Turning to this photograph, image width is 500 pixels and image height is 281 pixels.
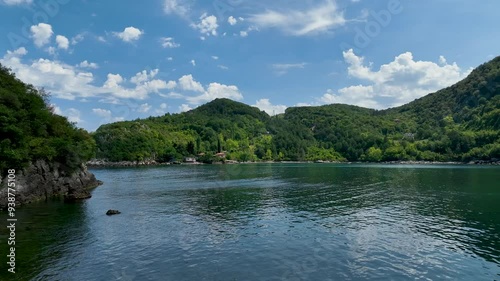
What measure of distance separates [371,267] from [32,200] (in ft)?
207

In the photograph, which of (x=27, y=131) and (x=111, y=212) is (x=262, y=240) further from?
(x=27, y=131)

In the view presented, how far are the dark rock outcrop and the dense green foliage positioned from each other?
183 cm

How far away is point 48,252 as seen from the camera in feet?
109

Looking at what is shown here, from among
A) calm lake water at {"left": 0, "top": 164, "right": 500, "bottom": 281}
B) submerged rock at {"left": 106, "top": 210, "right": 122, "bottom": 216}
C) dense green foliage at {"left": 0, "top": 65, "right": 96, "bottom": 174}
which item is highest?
dense green foliage at {"left": 0, "top": 65, "right": 96, "bottom": 174}

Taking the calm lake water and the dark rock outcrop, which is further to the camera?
the dark rock outcrop

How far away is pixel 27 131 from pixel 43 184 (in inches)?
447

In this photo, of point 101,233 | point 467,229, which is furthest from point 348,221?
point 101,233

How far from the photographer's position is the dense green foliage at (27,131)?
56625 mm

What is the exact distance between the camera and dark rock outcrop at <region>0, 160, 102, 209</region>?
197ft

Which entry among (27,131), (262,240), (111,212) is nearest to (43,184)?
(27,131)

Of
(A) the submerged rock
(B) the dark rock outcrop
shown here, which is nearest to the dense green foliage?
(B) the dark rock outcrop

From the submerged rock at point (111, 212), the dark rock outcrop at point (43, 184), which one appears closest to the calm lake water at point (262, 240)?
the submerged rock at point (111, 212)

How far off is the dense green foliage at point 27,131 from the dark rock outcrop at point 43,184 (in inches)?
72.1

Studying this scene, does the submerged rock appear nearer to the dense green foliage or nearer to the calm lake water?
the calm lake water
